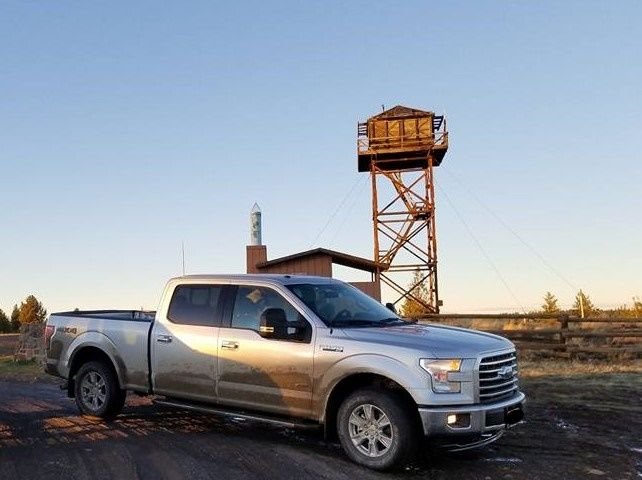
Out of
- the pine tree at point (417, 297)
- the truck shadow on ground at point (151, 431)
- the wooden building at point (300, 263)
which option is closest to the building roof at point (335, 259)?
the wooden building at point (300, 263)

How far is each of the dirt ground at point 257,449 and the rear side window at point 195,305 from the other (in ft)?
4.44

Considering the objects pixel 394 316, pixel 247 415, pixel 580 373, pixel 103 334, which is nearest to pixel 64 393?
pixel 103 334

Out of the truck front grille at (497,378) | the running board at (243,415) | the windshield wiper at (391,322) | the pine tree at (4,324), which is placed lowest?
the pine tree at (4,324)

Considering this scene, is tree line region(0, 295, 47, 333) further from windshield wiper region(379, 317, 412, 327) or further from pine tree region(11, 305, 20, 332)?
windshield wiper region(379, 317, 412, 327)

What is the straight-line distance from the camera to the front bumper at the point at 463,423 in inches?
223

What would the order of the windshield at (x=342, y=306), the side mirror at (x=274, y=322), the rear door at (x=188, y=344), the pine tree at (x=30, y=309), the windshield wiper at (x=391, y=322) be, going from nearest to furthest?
the side mirror at (x=274, y=322)
the windshield at (x=342, y=306)
the windshield wiper at (x=391, y=322)
the rear door at (x=188, y=344)
the pine tree at (x=30, y=309)

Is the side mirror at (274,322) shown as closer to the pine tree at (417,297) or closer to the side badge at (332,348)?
the side badge at (332,348)

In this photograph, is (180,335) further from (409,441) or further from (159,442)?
(409,441)

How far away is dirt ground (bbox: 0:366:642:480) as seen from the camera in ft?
19.2

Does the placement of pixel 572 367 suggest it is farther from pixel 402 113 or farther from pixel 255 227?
pixel 402 113

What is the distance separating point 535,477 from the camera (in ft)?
18.7

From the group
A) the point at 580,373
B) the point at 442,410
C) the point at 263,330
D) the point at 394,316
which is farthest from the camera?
the point at 580,373

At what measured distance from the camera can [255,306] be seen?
24.0 ft

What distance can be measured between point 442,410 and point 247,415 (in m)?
2.28
